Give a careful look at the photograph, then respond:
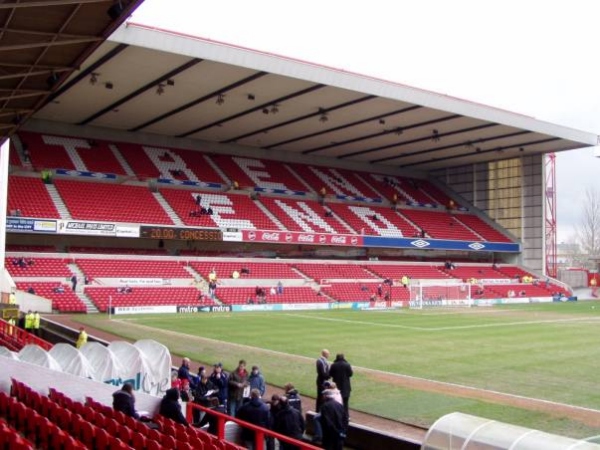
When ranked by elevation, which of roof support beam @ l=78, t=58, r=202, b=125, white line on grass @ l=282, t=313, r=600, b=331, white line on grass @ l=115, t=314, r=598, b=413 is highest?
roof support beam @ l=78, t=58, r=202, b=125

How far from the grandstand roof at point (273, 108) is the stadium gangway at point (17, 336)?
1311cm

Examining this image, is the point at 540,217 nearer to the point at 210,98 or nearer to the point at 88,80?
the point at 210,98

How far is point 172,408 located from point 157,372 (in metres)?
3.39

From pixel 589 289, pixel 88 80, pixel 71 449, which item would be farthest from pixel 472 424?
pixel 589 289

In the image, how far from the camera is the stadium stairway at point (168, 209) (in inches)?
1749

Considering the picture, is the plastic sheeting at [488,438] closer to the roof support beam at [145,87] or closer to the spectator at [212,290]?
the roof support beam at [145,87]

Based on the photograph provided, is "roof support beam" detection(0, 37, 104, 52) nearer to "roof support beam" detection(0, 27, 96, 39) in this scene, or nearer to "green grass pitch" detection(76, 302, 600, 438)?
"roof support beam" detection(0, 27, 96, 39)

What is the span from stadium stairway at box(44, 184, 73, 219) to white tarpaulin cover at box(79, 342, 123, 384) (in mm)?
28673

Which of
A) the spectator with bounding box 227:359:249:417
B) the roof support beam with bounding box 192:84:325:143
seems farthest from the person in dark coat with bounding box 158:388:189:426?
the roof support beam with bounding box 192:84:325:143

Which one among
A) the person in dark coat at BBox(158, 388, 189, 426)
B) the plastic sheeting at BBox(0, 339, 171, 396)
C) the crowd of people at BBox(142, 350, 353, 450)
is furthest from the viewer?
→ the plastic sheeting at BBox(0, 339, 171, 396)

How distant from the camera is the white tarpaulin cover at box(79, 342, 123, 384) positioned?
12.4m

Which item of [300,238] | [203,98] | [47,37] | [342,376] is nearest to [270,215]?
[300,238]

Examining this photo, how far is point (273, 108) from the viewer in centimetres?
4116

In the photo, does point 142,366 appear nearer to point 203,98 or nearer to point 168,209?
point 203,98
